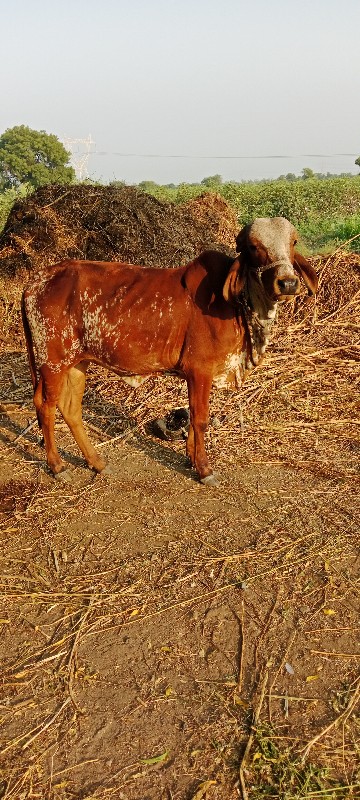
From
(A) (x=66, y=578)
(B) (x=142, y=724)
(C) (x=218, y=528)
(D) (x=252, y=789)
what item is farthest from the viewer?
(C) (x=218, y=528)

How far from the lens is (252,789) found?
2.47 meters

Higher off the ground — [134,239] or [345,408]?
[134,239]

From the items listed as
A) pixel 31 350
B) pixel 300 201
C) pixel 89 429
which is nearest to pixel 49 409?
pixel 31 350

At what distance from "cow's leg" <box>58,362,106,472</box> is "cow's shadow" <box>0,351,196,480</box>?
0.27 meters

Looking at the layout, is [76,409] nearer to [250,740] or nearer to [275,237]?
[275,237]

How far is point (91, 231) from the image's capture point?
951 cm

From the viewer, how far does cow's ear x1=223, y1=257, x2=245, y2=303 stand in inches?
169

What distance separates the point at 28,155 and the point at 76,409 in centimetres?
6090

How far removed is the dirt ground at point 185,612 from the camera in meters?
2.61

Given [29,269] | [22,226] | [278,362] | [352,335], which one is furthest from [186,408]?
[22,226]

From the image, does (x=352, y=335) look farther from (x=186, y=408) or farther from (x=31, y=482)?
(x=31, y=482)

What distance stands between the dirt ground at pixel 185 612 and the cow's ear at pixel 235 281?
4.94ft

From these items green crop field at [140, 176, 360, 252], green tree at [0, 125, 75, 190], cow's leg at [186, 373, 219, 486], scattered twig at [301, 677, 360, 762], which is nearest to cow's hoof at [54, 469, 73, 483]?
cow's leg at [186, 373, 219, 486]

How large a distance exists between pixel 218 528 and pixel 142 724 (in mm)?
1724
